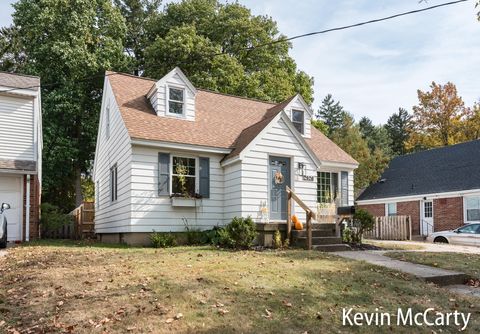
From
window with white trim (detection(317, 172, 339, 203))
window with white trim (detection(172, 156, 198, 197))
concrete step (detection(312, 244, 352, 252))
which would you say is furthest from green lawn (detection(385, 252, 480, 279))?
window with white trim (detection(317, 172, 339, 203))

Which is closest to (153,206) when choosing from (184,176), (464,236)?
(184,176)

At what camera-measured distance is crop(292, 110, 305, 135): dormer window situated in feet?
59.0

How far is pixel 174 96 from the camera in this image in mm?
15773

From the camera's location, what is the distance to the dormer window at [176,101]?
1551 cm

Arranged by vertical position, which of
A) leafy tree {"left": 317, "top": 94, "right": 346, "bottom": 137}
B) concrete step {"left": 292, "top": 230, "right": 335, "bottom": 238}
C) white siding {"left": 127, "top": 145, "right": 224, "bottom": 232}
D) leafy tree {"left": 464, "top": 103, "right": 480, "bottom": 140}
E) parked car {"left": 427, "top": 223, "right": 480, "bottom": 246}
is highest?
leafy tree {"left": 317, "top": 94, "right": 346, "bottom": 137}

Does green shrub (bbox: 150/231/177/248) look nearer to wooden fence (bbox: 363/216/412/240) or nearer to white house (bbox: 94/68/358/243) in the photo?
white house (bbox: 94/68/358/243)

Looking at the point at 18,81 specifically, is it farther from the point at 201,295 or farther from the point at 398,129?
the point at 398,129

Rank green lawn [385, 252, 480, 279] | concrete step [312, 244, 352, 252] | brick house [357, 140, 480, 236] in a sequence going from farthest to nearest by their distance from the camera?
1. brick house [357, 140, 480, 236]
2. concrete step [312, 244, 352, 252]
3. green lawn [385, 252, 480, 279]

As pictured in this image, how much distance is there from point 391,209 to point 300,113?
14.6 metres

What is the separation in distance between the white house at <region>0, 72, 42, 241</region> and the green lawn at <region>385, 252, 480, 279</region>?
13.3m

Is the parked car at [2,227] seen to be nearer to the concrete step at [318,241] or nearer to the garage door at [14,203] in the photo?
the garage door at [14,203]

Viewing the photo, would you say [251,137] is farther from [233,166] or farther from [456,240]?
[456,240]

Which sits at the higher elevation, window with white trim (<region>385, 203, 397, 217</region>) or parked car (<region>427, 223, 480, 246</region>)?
window with white trim (<region>385, 203, 397, 217</region>)

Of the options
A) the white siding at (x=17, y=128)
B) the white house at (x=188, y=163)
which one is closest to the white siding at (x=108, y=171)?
the white house at (x=188, y=163)
